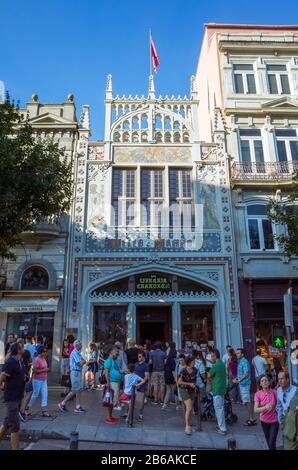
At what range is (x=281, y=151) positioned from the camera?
1933 centimetres

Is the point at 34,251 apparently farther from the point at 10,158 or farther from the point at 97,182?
the point at 10,158

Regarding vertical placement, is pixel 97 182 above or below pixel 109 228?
above

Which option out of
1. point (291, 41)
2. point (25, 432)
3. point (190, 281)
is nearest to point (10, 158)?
point (25, 432)

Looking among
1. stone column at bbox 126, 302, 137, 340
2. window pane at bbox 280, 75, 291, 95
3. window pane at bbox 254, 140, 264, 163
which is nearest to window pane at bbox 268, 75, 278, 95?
window pane at bbox 280, 75, 291, 95

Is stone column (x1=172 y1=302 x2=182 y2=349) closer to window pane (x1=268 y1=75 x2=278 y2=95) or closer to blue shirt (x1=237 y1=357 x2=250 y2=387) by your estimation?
blue shirt (x1=237 y1=357 x2=250 y2=387)

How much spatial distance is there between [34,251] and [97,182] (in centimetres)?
464

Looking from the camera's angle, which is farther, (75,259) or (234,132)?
(234,132)

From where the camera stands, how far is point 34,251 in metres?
17.2

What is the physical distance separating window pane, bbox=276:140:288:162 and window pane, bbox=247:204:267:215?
2917 millimetres

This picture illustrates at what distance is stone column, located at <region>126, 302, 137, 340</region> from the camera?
53.5 feet

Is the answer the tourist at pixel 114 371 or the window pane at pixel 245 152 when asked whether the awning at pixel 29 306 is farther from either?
the window pane at pixel 245 152

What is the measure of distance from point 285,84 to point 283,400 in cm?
1918

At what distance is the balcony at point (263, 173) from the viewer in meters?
18.1

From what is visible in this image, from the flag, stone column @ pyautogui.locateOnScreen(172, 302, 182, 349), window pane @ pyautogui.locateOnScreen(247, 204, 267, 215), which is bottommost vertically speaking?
stone column @ pyautogui.locateOnScreen(172, 302, 182, 349)
